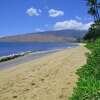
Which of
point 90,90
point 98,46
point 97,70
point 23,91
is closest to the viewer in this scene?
point 90,90

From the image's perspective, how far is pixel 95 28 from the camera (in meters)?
68.0

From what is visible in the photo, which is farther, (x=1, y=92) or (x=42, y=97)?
(x=1, y=92)

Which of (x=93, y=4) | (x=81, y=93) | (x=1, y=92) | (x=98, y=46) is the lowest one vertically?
(x=1, y=92)

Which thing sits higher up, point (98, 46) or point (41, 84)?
point (98, 46)

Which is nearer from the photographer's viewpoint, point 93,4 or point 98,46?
point 98,46

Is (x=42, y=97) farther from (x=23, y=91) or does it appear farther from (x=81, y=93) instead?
(x=81, y=93)

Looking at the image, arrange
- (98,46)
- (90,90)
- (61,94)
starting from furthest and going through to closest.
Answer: (61,94)
(98,46)
(90,90)

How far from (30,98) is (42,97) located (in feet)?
1.18

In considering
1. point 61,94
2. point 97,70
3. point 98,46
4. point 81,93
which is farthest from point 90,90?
point 61,94

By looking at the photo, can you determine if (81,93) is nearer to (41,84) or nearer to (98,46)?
(98,46)

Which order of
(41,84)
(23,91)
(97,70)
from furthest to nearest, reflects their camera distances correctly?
(41,84) → (23,91) → (97,70)

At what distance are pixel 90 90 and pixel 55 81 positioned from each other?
27.1 feet

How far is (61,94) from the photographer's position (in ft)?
33.4

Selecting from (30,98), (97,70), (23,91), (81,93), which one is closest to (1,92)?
(23,91)
